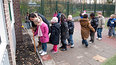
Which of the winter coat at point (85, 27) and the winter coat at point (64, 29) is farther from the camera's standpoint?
the winter coat at point (85, 27)

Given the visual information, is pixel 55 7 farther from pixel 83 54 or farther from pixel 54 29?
pixel 83 54

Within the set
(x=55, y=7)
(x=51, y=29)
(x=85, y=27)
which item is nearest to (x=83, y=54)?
(x=85, y=27)

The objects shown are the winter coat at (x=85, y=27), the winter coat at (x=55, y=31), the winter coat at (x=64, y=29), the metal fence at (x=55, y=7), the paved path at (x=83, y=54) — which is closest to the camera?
the paved path at (x=83, y=54)

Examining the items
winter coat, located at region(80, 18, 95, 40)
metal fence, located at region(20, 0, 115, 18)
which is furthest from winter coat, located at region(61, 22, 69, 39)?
metal fence, located at region(20, 0, 115, 18)

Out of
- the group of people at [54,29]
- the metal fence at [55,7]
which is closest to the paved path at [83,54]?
the group of people at [54,29]

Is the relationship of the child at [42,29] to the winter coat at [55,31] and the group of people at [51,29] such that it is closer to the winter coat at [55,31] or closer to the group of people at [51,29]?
the group of people at [51,29]

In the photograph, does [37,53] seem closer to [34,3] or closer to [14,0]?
[14,0]

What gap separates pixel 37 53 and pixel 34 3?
781cm

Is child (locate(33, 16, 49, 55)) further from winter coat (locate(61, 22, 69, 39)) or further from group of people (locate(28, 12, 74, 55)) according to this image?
winter coat (locate(61, 22, 69, 39))

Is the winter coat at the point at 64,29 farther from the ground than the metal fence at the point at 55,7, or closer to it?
closer to it

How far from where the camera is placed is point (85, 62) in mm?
4035

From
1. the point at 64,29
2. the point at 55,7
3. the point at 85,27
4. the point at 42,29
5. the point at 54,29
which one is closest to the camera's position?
the point at 42,29

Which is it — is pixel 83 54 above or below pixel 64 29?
below

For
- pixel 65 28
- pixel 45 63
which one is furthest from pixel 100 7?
pixel 45 63
